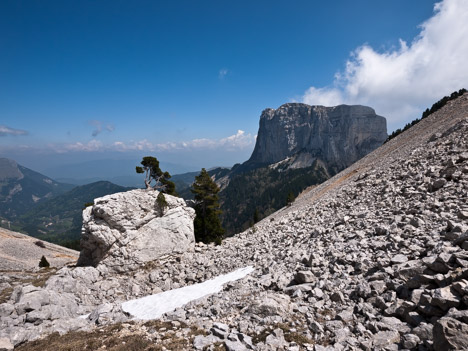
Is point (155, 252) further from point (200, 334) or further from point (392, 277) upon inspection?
point (392, 277)

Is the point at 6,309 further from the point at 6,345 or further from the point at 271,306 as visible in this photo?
the point at 271,306

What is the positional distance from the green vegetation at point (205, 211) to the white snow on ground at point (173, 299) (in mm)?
17174

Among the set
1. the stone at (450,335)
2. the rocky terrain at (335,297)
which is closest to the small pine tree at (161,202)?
the rocky terrain at (335,297)

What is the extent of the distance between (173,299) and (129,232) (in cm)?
1219

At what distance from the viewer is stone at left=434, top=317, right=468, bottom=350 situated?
15.7 feet

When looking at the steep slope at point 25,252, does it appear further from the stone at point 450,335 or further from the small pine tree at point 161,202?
the stone at point 450,335

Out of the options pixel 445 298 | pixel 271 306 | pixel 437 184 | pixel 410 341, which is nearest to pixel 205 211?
pixel 271 306

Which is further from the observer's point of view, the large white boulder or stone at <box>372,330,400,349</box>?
the large white boulder

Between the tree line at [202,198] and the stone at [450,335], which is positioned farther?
the tree line at [202,198]

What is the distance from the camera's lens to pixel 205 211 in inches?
1398

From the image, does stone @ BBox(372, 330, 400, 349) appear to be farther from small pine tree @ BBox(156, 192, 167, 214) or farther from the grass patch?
small pine tree @ BBox(156, 192, 167, 214)

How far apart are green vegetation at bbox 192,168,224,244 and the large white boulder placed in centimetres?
706

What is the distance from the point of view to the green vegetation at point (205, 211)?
111 feet

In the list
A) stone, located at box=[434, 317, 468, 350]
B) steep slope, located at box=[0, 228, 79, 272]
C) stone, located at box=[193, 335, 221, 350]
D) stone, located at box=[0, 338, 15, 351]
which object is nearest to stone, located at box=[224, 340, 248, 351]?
stone, located at box=[193, 335, 221, 350]
